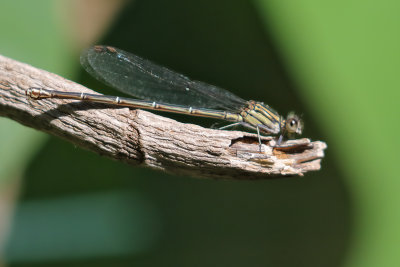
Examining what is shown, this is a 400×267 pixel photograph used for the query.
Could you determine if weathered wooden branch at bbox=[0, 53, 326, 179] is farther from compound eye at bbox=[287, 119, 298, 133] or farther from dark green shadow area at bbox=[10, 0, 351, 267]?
dark green shadow area at bbox=[10, 0, 351, 267]

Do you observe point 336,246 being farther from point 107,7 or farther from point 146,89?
point 107,7

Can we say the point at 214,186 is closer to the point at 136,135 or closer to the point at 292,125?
the point at 292,125

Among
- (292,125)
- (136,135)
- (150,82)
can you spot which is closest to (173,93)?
(150,82)

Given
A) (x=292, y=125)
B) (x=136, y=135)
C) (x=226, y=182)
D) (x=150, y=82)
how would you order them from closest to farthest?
1. (x=136, y=135)
2. (x=292, y=125)
3. (x=150, y=82)
4. (x=226, y=182)

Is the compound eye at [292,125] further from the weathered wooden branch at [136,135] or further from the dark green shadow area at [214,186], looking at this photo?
the weathered wooden branch at [136,135]

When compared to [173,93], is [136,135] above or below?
below

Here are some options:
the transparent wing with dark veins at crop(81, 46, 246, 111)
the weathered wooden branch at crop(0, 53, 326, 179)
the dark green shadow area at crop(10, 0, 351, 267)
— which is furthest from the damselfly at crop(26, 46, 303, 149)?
the weathered wooden branch at crop(0, 53, 326, 179)

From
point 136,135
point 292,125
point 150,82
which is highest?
point 292,125
